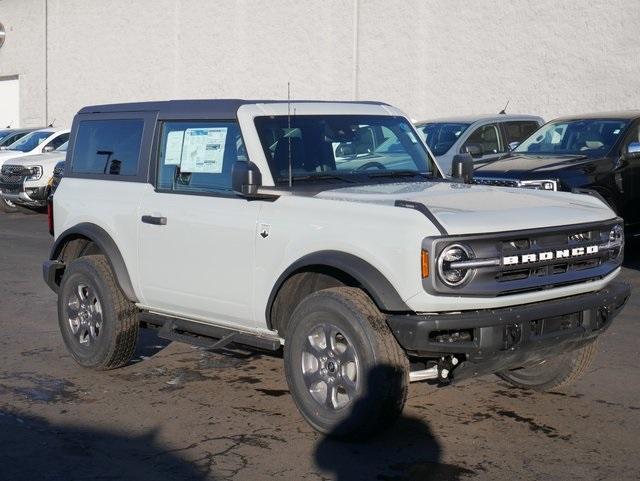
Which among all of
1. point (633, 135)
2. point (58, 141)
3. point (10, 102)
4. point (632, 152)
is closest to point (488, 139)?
point (633, 135)

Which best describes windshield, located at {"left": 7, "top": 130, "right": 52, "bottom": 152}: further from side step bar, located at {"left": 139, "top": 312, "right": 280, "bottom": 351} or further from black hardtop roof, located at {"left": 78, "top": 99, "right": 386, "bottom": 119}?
side step bar, located at {"left": 139, "top": 312, "right": 280, "bottom": 351}

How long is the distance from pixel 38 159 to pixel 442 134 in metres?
9.37

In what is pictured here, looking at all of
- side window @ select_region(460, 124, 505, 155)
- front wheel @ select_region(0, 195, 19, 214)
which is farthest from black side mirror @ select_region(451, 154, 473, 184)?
front wheel @ select_region(0, 195, 19, 214)

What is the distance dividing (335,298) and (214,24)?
86.2ft

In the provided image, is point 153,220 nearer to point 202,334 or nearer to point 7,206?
point 202,334

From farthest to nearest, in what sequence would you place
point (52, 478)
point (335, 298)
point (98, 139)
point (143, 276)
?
point (98, 139) < point (143, 276) < point (335, 298) < point (52, 478)

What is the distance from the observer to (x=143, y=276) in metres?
7.24

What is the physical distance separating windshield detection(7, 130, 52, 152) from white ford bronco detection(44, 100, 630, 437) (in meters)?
16.8

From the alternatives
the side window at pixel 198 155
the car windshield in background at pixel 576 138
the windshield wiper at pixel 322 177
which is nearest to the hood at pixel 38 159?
the car windshield in background at pixel 576 138

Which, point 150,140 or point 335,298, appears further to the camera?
point 150,140

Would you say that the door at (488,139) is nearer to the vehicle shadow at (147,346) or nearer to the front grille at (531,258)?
the vehicle shadow at (147,346)

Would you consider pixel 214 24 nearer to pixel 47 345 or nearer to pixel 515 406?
pixel 47 345

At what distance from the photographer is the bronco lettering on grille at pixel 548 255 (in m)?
5.66

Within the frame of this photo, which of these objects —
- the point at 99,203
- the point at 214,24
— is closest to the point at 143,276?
the point at 99,203
